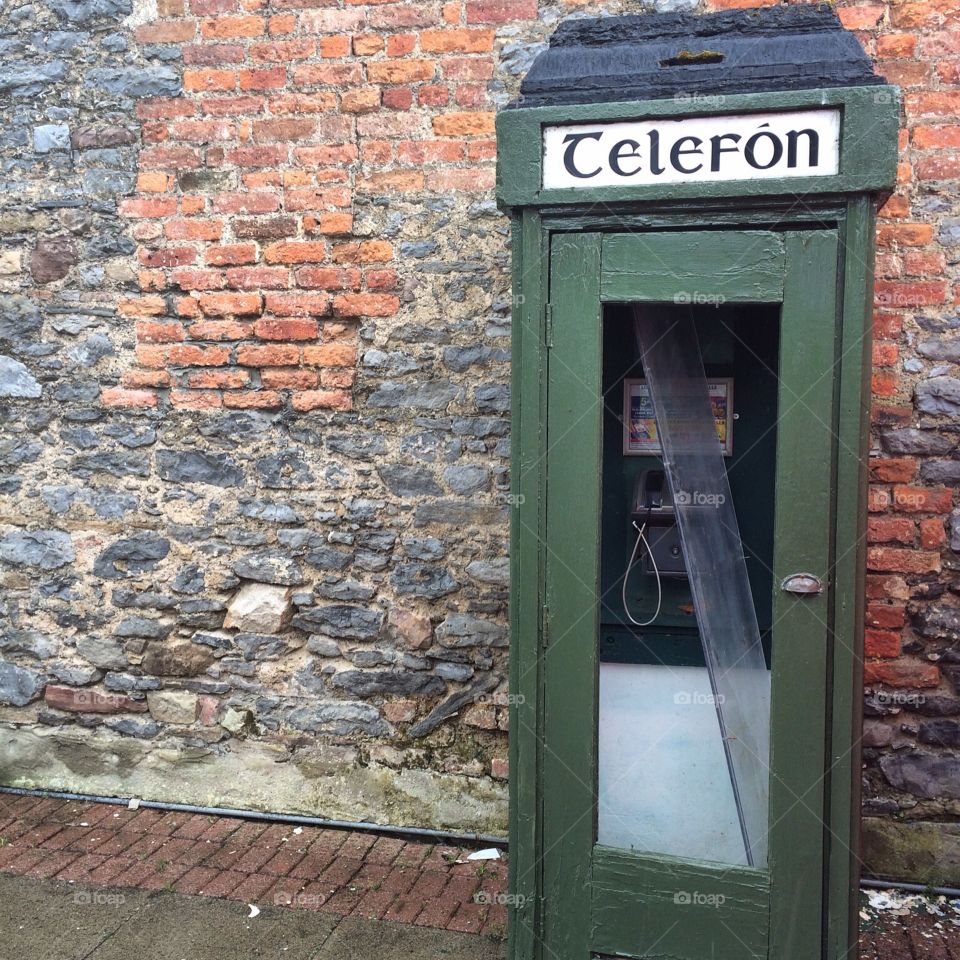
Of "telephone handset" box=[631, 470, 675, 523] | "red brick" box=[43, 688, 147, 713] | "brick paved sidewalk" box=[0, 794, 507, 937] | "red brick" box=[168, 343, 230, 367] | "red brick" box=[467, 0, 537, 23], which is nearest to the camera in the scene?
"telephone handset" box=[631, 470, 675, 523]

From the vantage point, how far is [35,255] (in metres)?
3.69

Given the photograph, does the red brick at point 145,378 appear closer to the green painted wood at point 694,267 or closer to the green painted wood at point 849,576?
the green painted wood at point 694,267

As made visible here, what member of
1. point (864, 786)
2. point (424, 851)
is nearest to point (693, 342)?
point (864, 786)

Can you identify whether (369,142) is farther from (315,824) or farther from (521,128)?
(315,824)

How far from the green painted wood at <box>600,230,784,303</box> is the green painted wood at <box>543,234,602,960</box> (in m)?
0.06

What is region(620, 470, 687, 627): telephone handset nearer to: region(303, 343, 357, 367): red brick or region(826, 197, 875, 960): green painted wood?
region(826, 197, 875, 960): green painted wood

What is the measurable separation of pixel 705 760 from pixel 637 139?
159 cm

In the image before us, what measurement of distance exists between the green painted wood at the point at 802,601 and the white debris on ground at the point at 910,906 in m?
1.07

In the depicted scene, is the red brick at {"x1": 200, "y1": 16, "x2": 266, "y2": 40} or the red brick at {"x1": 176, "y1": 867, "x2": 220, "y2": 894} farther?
the red brick at {"x1": 200, "y1": 16, "x2": 266, "y2": 40}

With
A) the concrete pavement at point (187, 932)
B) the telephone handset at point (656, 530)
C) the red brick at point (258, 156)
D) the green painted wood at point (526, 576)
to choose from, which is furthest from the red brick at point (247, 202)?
the concrete pavement at point (187, 932)

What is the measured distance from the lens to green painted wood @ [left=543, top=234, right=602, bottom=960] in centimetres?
218

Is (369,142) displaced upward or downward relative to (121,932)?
upward

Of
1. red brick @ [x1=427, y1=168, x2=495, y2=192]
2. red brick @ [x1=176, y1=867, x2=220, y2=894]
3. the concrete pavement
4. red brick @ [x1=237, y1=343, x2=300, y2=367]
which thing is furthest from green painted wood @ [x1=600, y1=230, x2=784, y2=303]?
red brick @ [x1=176, y1=867, x2=220, y2=894]

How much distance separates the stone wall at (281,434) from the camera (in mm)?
3365
